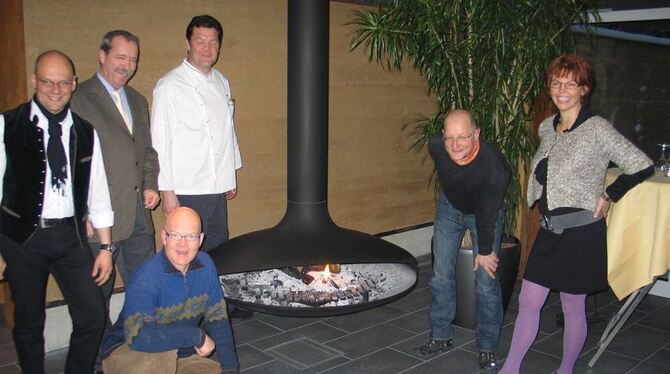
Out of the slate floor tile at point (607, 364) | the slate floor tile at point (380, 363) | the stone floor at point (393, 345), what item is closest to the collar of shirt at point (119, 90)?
the stone floor at point (393, 345)

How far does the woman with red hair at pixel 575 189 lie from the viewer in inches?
90.1

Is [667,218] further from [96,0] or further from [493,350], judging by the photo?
[96,0]

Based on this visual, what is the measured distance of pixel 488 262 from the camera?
2.66m

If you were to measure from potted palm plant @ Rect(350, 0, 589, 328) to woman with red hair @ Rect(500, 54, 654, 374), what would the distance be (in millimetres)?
622

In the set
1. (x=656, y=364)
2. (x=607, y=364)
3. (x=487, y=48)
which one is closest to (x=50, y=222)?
(x=487, y=48)

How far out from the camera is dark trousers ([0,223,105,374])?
6.91 feet

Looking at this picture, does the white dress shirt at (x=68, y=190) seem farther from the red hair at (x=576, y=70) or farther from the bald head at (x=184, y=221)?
the red hair at (x=576, y=70)

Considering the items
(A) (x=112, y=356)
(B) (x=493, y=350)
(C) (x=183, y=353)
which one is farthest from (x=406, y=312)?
(A) (x=112, y=356)

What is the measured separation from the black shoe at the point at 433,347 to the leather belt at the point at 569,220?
2.72 ft

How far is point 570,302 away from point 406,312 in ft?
A: 3.65

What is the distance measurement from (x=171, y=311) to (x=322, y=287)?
1.21m

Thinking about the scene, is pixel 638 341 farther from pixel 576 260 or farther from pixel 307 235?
pixel 307 235

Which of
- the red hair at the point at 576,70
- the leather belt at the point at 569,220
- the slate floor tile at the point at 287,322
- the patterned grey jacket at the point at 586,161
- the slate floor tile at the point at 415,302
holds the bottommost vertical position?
the slate floor tile at the point at 287,322

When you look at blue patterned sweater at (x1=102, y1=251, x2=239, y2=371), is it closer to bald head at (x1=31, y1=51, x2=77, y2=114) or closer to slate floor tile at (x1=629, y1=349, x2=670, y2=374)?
bald head at (x1=31, y1=51, x2=77, y2=114)
